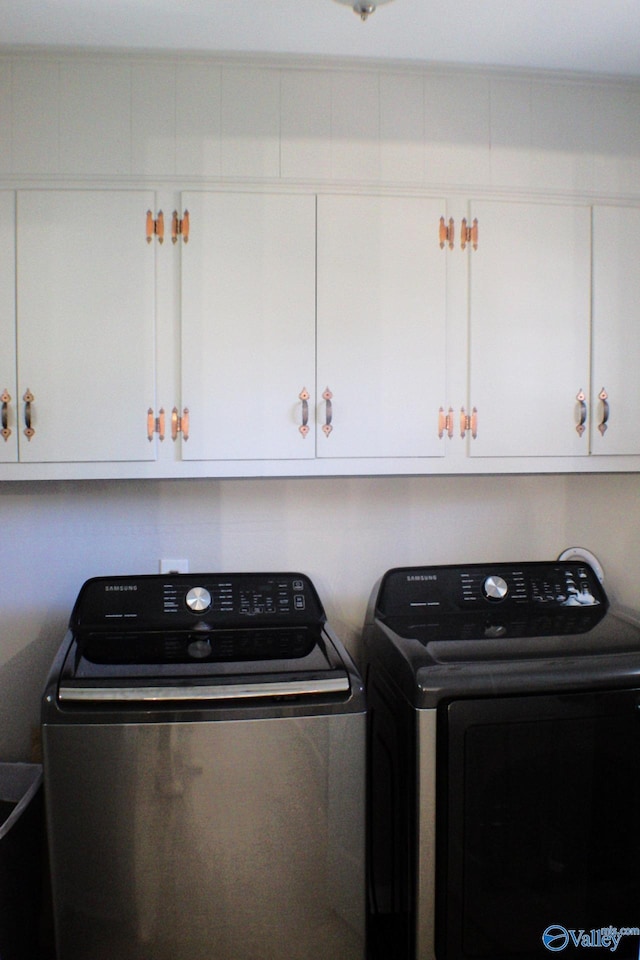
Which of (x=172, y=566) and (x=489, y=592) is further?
(x=172, y=566)

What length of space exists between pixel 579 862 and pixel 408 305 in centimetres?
130

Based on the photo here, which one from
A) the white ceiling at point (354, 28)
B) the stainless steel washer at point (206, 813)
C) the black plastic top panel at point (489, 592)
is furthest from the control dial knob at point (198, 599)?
the white ceiling at point (354, 28)

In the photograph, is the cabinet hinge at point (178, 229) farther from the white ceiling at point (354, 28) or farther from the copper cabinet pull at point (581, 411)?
the copper cabinet pull at point (581, 411)

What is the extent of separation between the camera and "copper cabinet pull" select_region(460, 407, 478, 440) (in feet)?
6.18

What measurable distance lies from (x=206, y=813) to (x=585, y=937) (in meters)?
0.85

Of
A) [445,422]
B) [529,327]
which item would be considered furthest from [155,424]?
[529,327]

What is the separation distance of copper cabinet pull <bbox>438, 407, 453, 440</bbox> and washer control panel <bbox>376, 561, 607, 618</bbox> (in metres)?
0.38

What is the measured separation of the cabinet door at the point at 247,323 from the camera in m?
1.79

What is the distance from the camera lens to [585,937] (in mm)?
1592

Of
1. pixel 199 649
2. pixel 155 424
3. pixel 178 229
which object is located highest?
pixel 178 229

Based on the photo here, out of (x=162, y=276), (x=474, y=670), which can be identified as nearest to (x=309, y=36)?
(x=162, y=276)

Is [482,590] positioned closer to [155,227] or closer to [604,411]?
[604,411]

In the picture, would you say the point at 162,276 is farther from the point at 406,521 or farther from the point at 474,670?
the point at 474,670

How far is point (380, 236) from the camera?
6.02 feet
